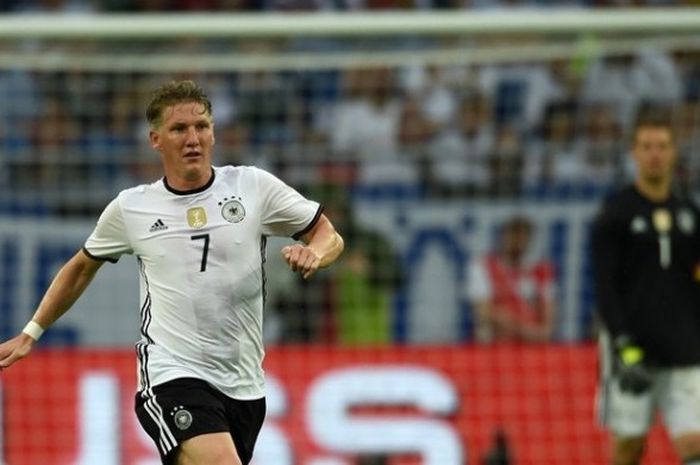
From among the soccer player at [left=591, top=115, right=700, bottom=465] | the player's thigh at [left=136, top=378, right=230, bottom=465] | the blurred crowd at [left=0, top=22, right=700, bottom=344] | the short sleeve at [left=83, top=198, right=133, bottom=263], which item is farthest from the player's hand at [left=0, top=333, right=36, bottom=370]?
the blurred crowd at [left=0, top=22, right=700, bottom=344]

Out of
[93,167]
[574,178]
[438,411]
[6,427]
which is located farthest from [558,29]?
[6,427]

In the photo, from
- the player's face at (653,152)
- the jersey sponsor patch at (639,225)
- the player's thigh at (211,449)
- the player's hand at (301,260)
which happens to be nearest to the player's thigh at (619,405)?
the jersey sponsor patch at (639,225)

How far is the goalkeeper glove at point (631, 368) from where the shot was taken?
869cm

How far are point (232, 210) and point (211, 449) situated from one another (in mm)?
908

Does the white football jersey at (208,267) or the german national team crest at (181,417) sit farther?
the white football jersey at (208,267)

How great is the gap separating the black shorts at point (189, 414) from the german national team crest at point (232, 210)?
2.02 ft

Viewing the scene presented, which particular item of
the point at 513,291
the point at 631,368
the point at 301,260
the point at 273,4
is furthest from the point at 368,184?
the point at 301,260

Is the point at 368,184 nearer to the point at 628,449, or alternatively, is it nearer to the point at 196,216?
the point at 628,449

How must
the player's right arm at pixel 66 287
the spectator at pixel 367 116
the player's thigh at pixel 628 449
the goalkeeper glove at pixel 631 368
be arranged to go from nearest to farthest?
the player's right arm at pixel 66 287 < the goalkeeper glove at pixel 631 368 < the player's thigh at pixel 628 449 < the spectator at pixel 367 116

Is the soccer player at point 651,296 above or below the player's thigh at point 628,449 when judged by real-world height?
above

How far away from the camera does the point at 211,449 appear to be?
20.6 feet

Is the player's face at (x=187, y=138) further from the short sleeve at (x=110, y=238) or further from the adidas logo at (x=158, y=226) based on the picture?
the short sleeve at (x=110, y=238)

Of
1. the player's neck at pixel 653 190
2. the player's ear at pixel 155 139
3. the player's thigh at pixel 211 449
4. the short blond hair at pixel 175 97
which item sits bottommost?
the player's thigh at pixel 211 449

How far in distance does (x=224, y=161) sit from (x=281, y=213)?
498 cm
